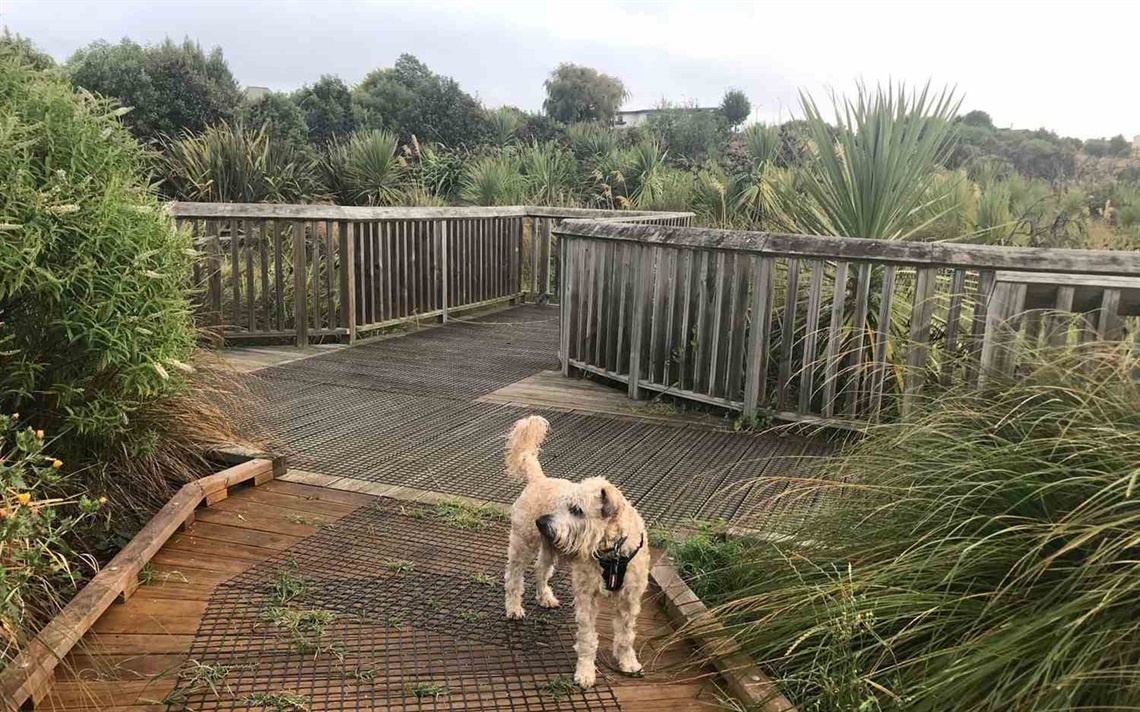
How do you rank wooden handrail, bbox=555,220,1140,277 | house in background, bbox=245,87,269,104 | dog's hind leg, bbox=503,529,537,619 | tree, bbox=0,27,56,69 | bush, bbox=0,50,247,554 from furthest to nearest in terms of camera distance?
house in background, bbox=245,87,269,104
wooden handrail, bbox=555,220,1140,277
tree, bbox=0,27,56,69
bush, bbox=0,50,247,554
dog's hind leg, bbox=503,529,537,619

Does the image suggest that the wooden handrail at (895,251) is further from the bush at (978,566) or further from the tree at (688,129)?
the tree at (688,129)

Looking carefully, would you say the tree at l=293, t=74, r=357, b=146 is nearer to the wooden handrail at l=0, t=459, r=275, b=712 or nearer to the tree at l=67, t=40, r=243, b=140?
the tree at l=67, t=40, r=243, b=140

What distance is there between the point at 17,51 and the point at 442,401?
334cm

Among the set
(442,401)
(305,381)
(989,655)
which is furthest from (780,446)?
(305,381)

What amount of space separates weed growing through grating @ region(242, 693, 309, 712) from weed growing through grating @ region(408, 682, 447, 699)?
305mm

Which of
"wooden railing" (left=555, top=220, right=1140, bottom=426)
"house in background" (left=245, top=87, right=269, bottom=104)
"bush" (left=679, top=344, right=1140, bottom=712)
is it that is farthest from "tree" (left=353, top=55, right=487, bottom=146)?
"bush" (left=679, top=344, right=1140, bottom=712)

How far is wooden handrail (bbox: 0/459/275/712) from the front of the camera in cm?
224

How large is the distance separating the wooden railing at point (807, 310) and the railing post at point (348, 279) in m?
2.50

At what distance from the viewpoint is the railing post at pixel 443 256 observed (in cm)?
935

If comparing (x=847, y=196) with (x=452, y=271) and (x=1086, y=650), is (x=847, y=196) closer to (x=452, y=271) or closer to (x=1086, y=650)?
(x=1086, y=650)

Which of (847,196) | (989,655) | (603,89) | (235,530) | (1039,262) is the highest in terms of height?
(603,89)

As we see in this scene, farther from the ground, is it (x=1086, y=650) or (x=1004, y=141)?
(x=1004, y=141)

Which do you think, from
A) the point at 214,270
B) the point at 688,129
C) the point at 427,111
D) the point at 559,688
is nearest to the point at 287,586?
the point at 559,688

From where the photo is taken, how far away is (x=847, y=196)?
19.4 feet
